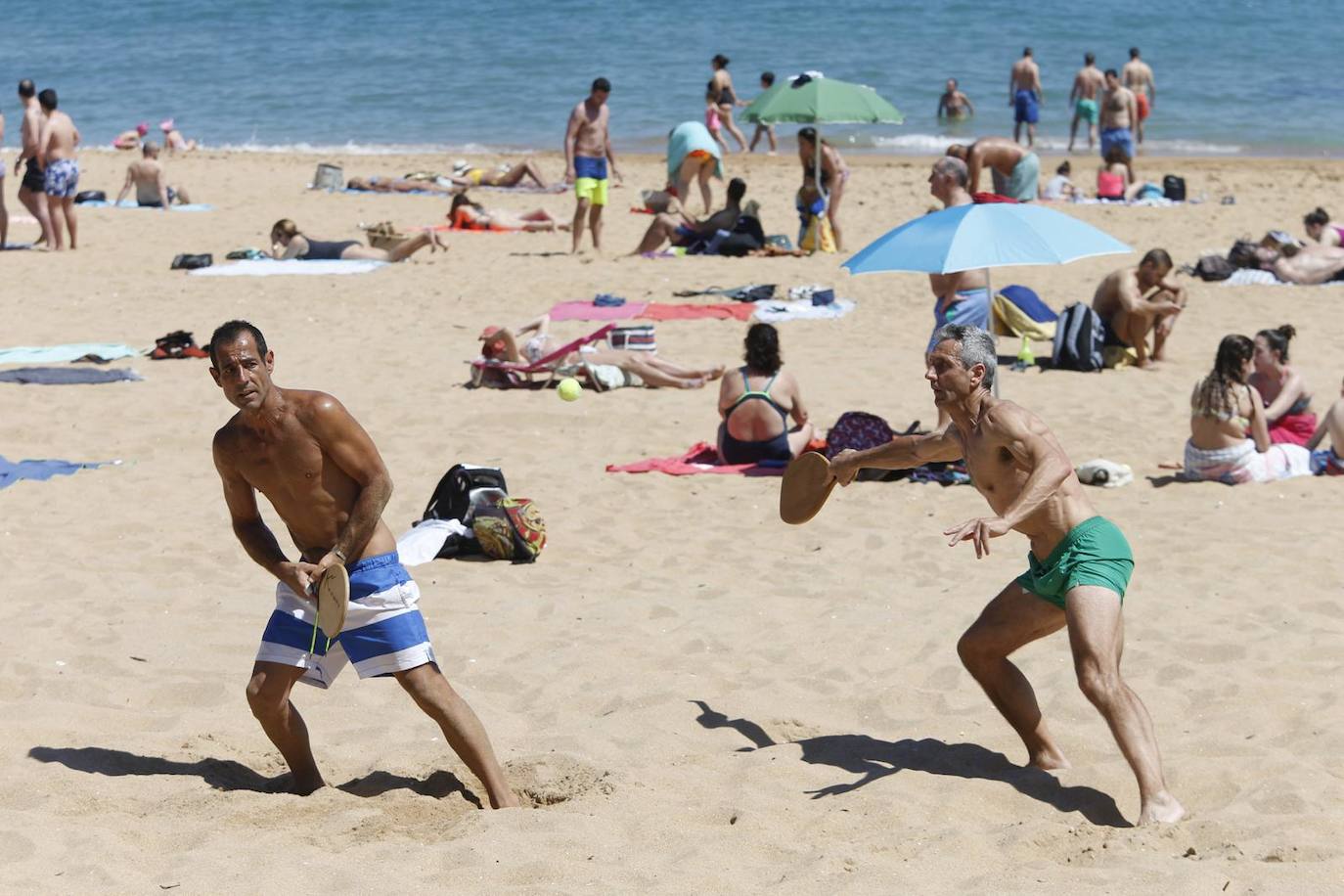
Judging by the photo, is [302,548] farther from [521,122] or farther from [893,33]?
[893,33]

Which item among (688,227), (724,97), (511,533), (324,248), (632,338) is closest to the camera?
(511,533)

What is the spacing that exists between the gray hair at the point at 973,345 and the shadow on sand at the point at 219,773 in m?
1.90

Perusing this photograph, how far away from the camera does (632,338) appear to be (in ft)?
34.4

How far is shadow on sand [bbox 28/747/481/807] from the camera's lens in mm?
4551

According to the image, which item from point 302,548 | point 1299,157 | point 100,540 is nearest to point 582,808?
point 302,548

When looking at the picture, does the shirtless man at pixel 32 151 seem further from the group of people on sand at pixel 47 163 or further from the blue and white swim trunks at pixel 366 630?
the blue and white swim trunks at pixel 366 630

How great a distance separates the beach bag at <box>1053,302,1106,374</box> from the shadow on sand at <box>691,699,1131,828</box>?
6.32 m

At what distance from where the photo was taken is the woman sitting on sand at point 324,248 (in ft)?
48.0

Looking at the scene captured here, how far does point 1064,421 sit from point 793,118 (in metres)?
6.40

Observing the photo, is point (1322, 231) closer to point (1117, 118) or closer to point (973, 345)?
point (1117, 118)

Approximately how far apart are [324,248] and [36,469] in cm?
685

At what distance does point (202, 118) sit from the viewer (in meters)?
31.3

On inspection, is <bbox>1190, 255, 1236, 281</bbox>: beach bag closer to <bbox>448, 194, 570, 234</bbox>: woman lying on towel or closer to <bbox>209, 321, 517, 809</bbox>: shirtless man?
<bbox>448, 194, 570, 234</bbox>: woman lying on towel

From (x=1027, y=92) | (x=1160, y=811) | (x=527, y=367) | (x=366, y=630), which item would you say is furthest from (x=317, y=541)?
(x=1027, y=92)
